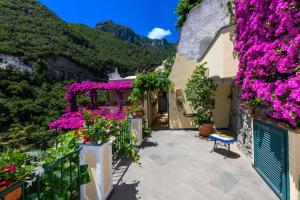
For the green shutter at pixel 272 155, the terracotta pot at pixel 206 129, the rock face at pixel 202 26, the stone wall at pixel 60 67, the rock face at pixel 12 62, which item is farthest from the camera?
the stone wall at pixel 60 67

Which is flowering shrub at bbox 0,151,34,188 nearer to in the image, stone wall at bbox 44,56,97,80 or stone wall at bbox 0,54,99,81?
stone wall at bbox 0,54,99,81

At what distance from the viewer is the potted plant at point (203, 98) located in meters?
8.87

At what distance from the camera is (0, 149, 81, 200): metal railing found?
7.34 ft

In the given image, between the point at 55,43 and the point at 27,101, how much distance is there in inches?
669

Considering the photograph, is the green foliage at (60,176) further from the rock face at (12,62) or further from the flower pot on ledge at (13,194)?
the rock face at (12,62)

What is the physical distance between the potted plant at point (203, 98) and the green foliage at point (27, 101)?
13.2 metres

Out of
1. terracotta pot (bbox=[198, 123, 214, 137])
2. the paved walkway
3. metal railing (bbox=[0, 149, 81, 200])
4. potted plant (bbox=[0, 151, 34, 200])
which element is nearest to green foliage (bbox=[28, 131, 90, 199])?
metal railing (bbox=[0, 149, 81, 200])

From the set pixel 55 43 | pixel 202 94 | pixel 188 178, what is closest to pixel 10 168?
pixel 188 178

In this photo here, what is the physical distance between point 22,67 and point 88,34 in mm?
23841

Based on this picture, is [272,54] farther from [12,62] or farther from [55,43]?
[55,43]

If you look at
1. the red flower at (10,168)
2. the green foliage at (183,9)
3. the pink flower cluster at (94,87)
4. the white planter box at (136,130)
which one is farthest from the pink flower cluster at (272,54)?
the green foliage at (183,9)

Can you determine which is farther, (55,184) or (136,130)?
(136,130)

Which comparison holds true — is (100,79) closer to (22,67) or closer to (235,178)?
(22,67)

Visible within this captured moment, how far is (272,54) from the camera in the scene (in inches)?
155
